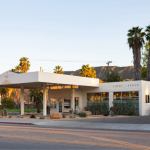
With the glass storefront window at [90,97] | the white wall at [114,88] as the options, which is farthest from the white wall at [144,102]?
the glass storefront window at [90,97]

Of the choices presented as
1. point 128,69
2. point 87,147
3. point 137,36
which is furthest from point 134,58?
point 128,69

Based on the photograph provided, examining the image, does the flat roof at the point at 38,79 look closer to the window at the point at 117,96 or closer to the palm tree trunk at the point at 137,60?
the window at the point at 117,96

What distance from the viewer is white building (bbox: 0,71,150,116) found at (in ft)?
92.9

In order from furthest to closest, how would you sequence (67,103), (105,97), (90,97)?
(90,97) < (67,103) < (105,97)

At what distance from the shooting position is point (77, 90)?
3547 centimetres

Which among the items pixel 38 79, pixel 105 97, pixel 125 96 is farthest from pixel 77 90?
pixel 38 79

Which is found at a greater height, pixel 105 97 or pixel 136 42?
pixel 136 42

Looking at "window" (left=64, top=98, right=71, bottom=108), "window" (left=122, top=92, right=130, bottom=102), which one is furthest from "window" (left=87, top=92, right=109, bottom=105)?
"window" (left=64, top=98, right=71, bottom=108)

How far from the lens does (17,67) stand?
71.8 metres

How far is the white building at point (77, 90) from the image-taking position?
92.9ft

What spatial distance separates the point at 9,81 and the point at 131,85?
14.7 meters

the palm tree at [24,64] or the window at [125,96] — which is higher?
the palm tree at [24,64]

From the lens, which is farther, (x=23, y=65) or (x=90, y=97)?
(x=23, y=65)

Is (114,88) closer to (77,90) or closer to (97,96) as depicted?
(97,96)
